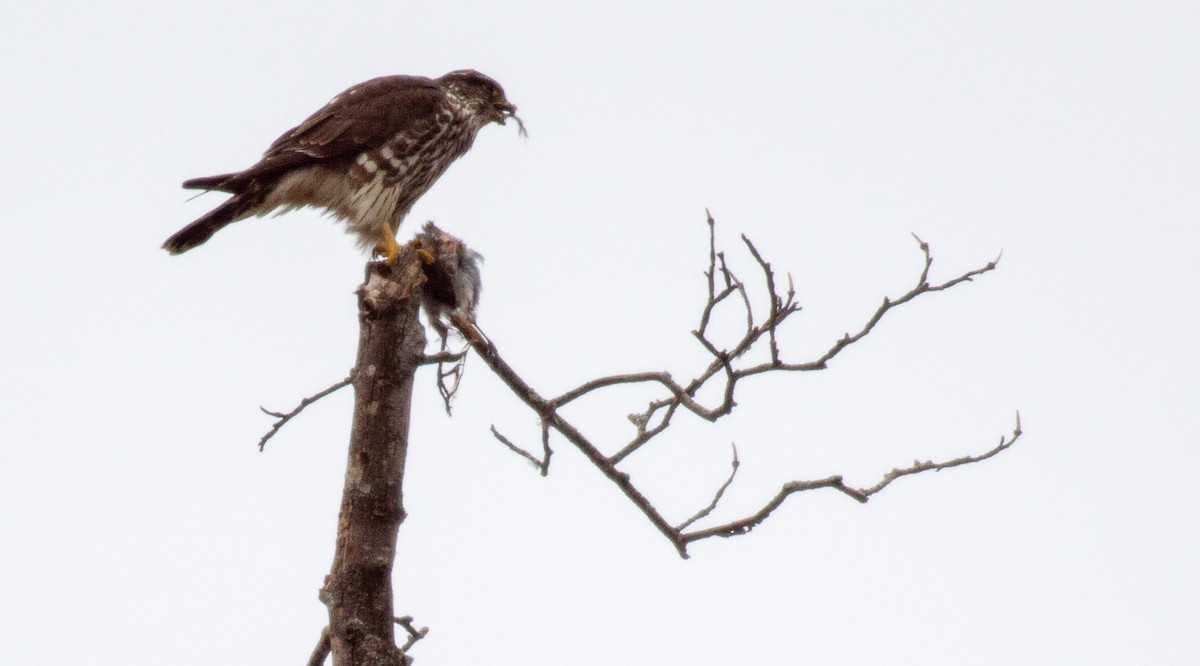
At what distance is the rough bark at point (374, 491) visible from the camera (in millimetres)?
2838

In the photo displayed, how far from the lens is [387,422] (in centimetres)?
294

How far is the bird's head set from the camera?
6039mm

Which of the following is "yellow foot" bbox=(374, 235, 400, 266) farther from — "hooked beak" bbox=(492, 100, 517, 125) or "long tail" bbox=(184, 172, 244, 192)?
"hooked beak" bbox=(492, 100, 517, 125)

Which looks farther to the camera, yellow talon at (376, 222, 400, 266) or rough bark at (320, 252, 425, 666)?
yellow talon at (376, 222, 400, 266)

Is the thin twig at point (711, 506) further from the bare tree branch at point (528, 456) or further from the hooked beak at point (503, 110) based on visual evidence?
the hooked beak at point (503, 110)

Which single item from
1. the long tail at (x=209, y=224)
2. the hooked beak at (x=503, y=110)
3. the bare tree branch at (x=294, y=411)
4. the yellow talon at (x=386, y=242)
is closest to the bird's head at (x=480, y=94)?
the hooked beak at (x=503, y=110)

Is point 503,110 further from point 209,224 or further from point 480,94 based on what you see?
point 209,224

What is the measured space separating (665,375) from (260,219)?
3.02 m

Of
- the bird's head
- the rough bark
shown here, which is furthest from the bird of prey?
the rough bark

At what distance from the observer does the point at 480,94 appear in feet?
20.1

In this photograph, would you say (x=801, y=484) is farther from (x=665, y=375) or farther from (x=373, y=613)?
(x=373, y=613)

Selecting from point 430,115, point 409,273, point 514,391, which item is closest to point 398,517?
point 514,391

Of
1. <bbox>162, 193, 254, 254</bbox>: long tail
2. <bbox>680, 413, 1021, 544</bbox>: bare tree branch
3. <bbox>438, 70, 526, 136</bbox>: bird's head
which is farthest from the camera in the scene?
<bbox>438, 70, 526, 136</bbox>: bird's head

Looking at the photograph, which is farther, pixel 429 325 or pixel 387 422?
pixel 429 325
